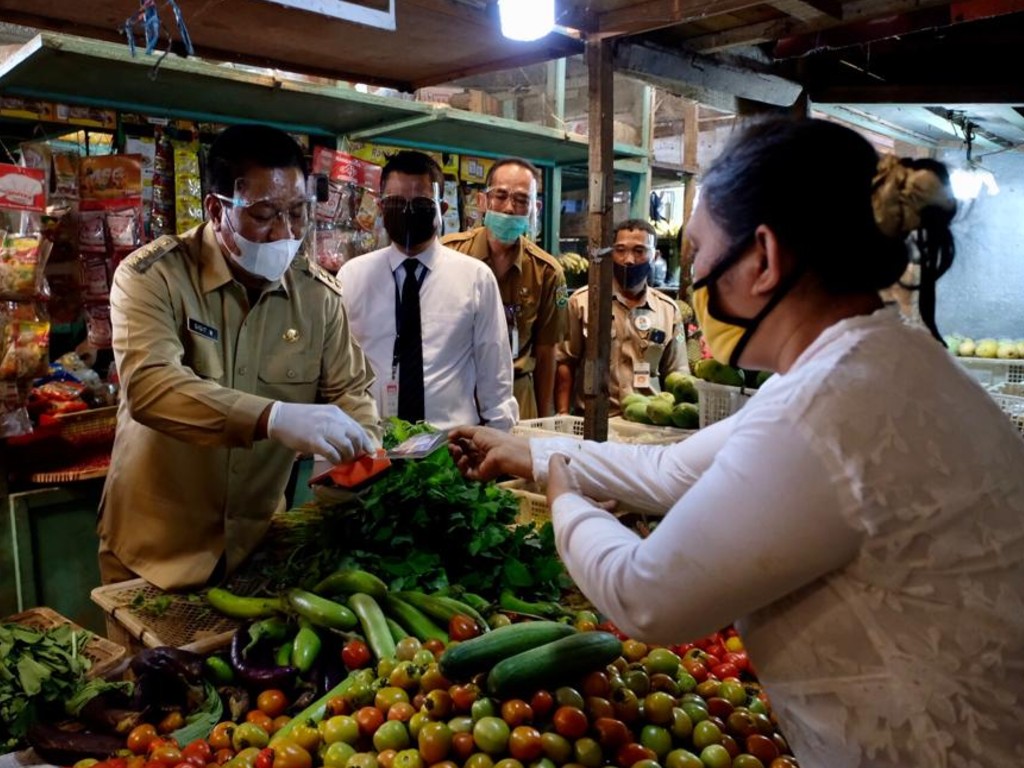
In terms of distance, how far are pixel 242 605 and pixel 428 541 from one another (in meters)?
0.57

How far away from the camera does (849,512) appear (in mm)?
1172

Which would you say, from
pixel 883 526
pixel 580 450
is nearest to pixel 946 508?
pixel 883 526

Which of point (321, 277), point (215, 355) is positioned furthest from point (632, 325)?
point (215, 355)

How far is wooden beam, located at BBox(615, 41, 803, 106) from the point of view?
10.4ft

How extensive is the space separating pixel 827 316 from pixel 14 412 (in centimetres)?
352

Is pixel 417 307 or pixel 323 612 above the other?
pixel 417 307

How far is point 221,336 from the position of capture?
9.10ft

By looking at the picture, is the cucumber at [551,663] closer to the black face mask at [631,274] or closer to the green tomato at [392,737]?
the green tomato at [392,737]

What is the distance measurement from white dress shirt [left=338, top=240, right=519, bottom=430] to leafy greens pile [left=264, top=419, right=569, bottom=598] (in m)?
1.30

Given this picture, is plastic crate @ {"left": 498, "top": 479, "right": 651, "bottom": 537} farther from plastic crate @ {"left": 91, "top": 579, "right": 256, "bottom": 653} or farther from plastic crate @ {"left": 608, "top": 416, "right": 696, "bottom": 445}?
plastic crate @ {"left": 91, "top": 579, "right": 256, "bottom": 653}

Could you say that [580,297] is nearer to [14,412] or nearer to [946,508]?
[14,412]

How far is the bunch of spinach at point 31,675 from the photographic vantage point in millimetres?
2000

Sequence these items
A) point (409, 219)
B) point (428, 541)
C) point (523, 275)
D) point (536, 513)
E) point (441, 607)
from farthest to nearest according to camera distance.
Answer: point (523, 275) → point (409, 219) → point (536, 513) → point (428, 541) → point (441, 607)

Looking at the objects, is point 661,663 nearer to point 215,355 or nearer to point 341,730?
point 341,730
